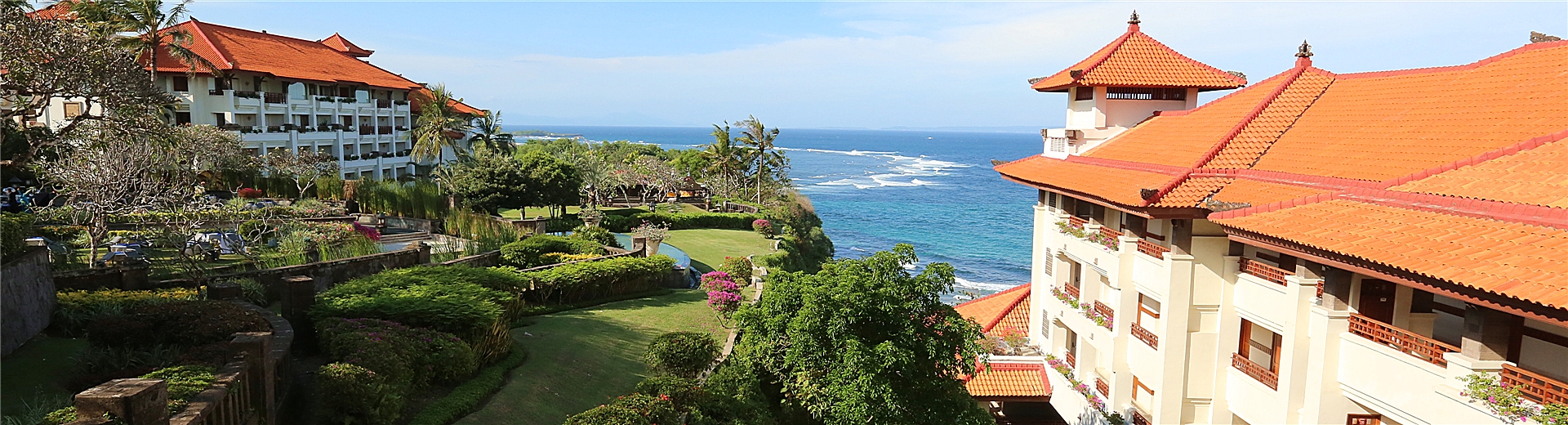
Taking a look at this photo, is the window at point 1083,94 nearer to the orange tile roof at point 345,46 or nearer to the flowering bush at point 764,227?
the flowering bush at point 764,227

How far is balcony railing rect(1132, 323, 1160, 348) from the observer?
1592 centimetres

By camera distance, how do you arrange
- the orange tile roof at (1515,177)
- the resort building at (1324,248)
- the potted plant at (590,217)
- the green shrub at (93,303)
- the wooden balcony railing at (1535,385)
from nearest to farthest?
1. the wooden balcony railing at (1535,385)
2. the resort building at (1324,248)
3. the orange tile roof at (1515,177)
4. the green shrub at (93,303)
5. the potted plant at (590,217)

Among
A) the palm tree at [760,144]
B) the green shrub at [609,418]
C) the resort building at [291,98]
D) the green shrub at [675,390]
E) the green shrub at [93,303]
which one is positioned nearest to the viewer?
the green shrub at [609,418]

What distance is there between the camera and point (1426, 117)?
539 inches

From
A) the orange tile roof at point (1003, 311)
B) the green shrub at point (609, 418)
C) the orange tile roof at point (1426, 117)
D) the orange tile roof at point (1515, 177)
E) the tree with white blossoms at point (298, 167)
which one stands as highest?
the orange tile roof at point (1426, 117)

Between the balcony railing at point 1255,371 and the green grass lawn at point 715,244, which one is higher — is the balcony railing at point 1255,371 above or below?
above

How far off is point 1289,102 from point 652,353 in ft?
45.0

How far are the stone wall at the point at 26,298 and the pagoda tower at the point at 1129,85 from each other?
2213 centimetres

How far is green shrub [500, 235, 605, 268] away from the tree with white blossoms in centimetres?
1524

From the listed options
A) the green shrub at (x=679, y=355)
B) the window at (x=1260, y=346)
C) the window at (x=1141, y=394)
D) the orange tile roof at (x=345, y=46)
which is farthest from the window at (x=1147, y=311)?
the orange tile roof at (x=345, y=46)

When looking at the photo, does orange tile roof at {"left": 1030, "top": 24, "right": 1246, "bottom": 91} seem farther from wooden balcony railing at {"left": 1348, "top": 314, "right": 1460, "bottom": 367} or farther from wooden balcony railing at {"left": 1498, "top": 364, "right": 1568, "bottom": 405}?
wooden balcony railing at {"left": 1498, "top": 364, "right": 1568, "bottom": 405}

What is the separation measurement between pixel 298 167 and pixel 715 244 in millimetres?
21106

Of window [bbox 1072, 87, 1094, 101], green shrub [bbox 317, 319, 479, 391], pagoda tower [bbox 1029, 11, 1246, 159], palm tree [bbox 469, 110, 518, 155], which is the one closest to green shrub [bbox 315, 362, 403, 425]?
green shrub [bbox 317, 319, 479, 391]

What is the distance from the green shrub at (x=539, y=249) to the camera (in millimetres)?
24812
